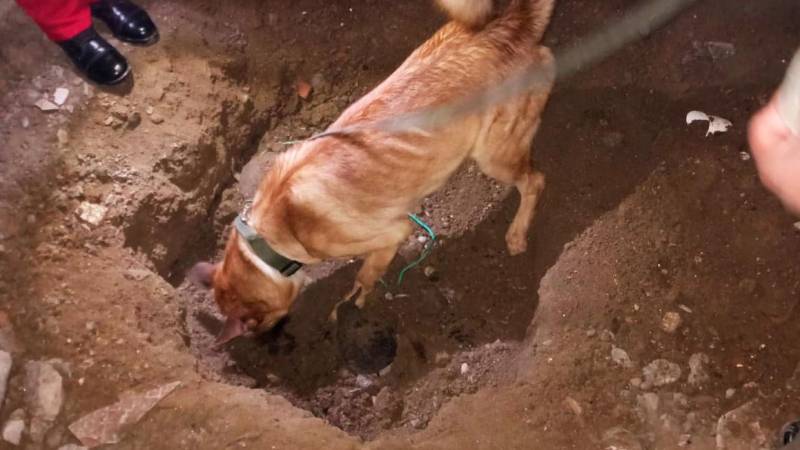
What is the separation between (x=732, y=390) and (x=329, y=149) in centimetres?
193

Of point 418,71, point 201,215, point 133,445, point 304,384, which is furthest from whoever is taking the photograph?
point 201,215

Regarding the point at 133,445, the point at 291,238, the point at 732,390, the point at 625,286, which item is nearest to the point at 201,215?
the point at 291,238

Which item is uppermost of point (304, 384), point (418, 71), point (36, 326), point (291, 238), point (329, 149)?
point (418, 71)

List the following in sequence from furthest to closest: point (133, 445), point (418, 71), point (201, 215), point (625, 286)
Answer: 1. point (201, 215)
2. point (625, 286)
3. point (418, 71)
4. point (133, 445)

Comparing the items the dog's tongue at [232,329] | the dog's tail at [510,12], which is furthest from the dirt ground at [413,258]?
the dog's tail at [510,12]

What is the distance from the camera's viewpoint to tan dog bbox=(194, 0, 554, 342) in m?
2.61

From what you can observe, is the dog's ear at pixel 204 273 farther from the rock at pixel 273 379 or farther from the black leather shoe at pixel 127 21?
the black leather shoe at pixel 127 21

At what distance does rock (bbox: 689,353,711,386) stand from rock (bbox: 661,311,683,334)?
14 centimetres

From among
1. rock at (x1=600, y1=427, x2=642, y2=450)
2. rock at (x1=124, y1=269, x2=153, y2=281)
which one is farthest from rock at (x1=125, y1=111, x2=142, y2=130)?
rock at (x1=600, y1=427, x2=642, y2=450)

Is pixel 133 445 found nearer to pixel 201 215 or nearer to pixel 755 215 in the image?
pixel 201 215

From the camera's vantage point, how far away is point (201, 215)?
3445mm

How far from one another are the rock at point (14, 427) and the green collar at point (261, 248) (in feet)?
3.62

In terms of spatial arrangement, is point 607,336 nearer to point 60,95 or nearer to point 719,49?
point 719,49

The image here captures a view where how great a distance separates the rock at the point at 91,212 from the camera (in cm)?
300
